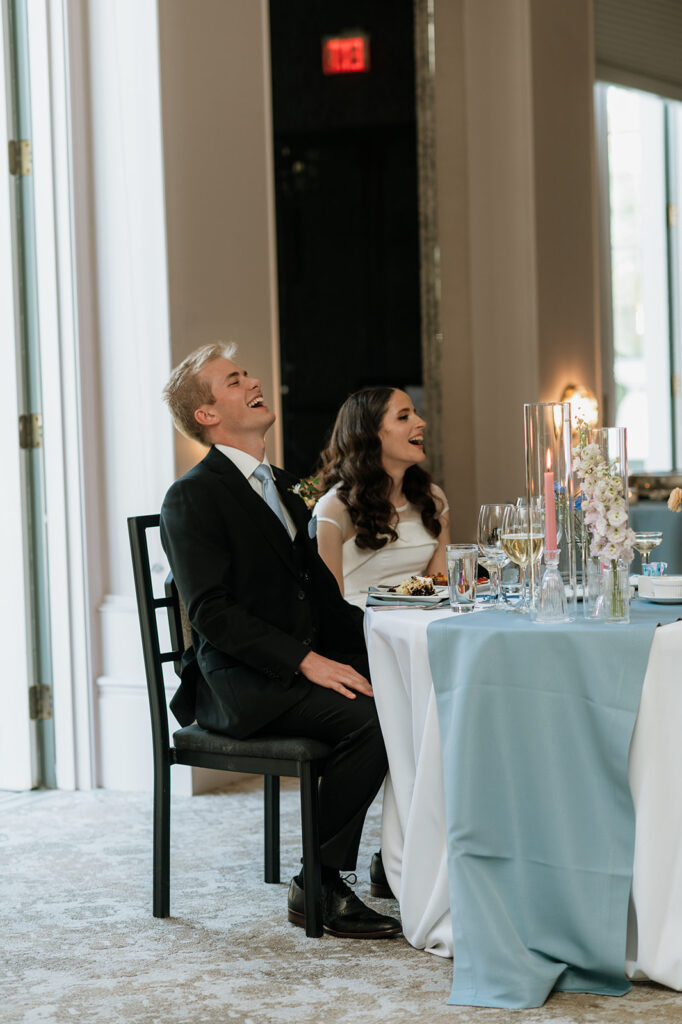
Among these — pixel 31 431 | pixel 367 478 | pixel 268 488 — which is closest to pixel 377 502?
pixel 367 478

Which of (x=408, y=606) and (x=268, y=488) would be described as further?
(x=268, y=488)

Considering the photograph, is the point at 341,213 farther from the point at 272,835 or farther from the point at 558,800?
the point at 558,800

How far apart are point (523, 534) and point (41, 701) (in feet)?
7.61

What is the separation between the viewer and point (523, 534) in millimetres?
2539

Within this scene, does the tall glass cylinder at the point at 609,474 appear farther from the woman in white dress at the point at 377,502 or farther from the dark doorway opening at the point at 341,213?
the dark doorway opening at the point at 341,213

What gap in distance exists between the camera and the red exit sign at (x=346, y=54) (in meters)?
5.65

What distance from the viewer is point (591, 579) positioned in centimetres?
244

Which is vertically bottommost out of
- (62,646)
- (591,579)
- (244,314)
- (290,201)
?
(62,646)

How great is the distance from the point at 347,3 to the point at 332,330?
4.94ft

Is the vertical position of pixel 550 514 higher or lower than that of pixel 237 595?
higher

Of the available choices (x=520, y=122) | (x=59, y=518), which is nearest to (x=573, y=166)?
(x=520, y=122)

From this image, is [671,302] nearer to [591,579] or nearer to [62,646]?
[62,646]

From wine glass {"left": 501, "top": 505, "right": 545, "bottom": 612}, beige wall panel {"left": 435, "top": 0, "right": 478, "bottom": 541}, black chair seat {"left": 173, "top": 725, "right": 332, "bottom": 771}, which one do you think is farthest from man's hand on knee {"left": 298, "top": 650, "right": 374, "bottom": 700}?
beige wall panel {"left": 435, "top": 0, "right": 478, "bottom": 541}

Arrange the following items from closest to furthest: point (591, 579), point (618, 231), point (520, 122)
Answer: point (591, 579), point (520, 122), point (618, 231)
